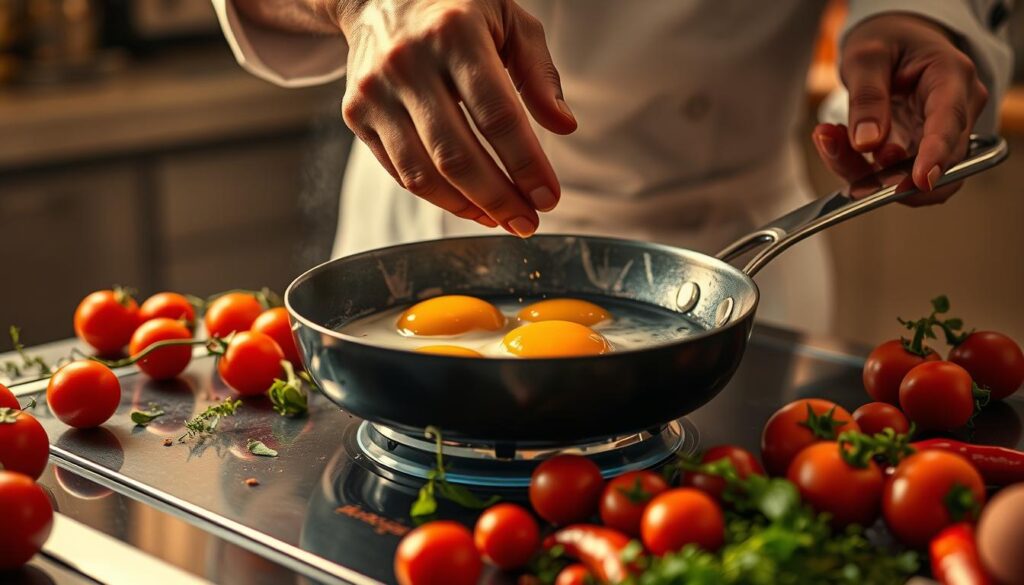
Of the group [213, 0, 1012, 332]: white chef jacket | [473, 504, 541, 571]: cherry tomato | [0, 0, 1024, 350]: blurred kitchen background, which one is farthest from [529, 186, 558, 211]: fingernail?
[0, 0, 1024, 350]: blurred kitchen background

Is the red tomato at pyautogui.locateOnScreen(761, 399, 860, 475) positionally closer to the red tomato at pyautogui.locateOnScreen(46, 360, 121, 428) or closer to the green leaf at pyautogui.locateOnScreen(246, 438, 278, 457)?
the green leaf at pyautogui.locateOnScreen(246, 438, 278, 457)

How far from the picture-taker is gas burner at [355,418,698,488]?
80cm

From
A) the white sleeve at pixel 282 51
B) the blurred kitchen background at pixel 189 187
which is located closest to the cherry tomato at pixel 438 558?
the white sleeve at pixel 282 51

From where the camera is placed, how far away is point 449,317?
0.95 meters

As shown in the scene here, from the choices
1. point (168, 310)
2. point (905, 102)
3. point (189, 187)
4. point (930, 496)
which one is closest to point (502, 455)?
point (930, 496)

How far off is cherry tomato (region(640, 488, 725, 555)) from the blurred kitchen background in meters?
1.90

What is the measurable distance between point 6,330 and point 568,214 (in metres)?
1.46

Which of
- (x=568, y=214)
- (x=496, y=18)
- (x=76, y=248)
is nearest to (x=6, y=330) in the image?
(x=76, y=248)

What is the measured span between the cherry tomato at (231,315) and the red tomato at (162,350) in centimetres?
5

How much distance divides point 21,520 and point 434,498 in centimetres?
23

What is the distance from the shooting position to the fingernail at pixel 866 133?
103 centimetres

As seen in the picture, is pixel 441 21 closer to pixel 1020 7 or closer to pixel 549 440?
pixel 549 440

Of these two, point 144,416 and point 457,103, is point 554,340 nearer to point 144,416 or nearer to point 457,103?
point 457,103

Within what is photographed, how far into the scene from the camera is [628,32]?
137 centimetres
